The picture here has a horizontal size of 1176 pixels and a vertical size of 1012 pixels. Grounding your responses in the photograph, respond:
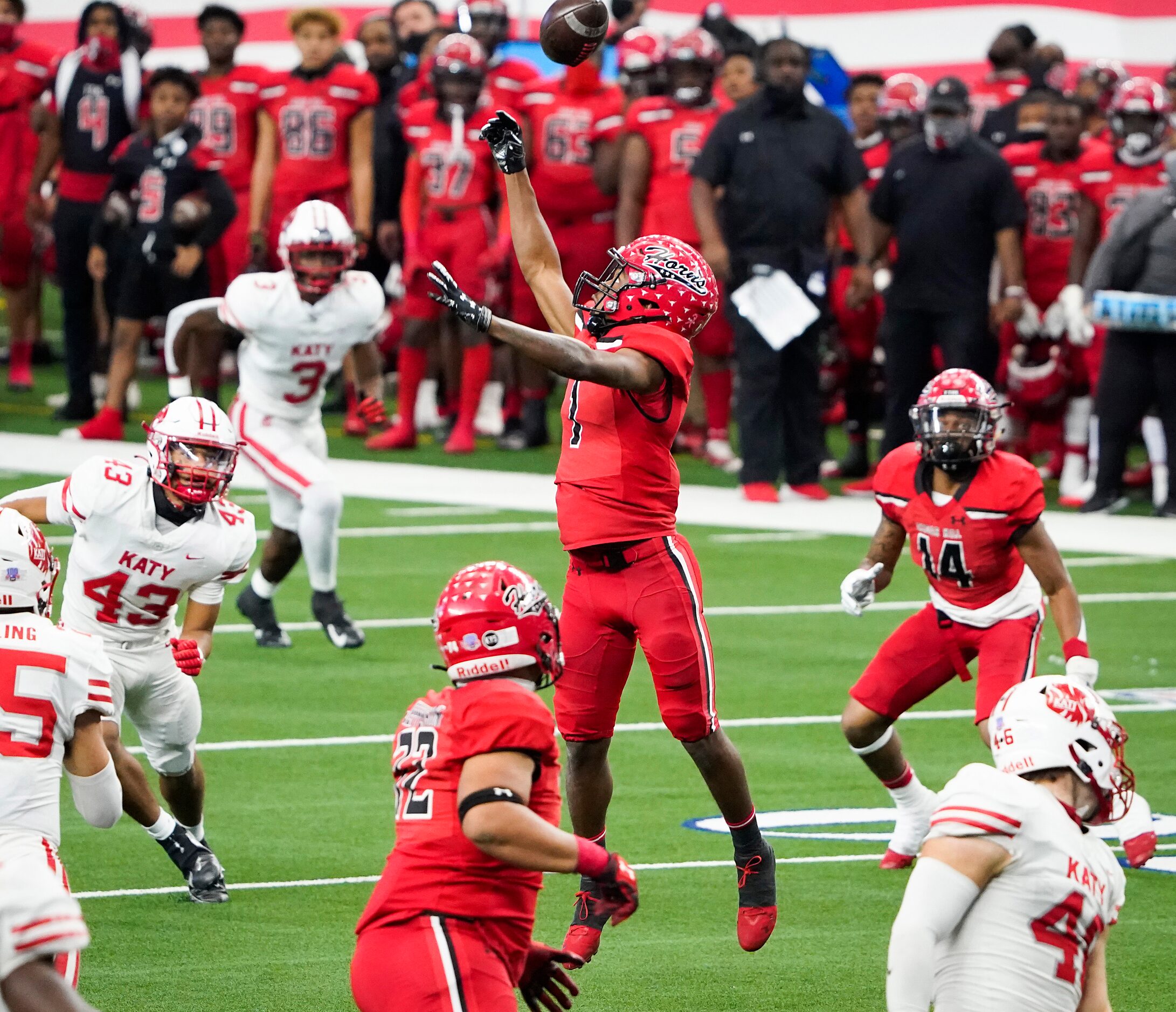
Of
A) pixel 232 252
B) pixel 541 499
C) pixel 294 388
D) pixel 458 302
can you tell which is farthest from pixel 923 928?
pixel 232 252

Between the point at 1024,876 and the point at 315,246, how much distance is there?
7.09m

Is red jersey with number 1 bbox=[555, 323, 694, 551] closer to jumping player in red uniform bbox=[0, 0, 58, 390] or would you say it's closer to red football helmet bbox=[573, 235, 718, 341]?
red football helmet bbox=[573, 235, 718, 341]

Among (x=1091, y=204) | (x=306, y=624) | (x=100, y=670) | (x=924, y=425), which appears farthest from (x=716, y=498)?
(x=100, y=670)

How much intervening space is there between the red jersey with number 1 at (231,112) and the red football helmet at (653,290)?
34.4 ft

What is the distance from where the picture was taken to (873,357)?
611 inches

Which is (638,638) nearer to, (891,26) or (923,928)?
(923,928)

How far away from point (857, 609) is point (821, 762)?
4.29 feet

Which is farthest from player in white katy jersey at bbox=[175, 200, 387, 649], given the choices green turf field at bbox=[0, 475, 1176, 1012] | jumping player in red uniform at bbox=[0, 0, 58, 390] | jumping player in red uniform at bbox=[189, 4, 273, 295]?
jumping player in red uniform at bbox=[0, 0, 58, 390]

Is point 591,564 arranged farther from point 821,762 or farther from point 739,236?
point 739,236

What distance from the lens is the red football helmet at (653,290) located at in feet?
20.5

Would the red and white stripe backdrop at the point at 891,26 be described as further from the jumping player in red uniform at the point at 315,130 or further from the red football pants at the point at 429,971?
the red football pants at the point at 429,971

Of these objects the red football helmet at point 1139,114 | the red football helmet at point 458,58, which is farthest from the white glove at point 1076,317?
the red football helmet at point 458,58

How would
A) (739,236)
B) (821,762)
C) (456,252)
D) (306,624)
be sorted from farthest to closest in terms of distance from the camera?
(456,252) → (739,236) → (306,624) → (821,762)

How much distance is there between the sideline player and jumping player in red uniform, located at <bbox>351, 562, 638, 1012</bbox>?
168cm
